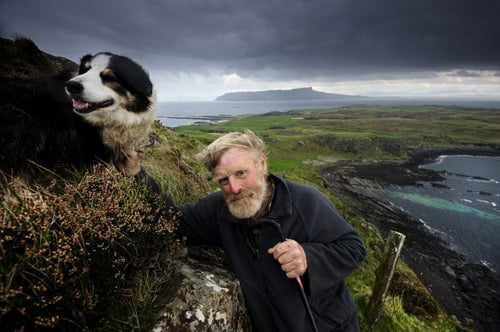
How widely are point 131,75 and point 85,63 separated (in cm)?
63

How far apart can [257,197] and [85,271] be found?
6.31 ft

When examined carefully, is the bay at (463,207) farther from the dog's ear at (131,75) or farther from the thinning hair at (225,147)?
the dog's ear at (131,75)

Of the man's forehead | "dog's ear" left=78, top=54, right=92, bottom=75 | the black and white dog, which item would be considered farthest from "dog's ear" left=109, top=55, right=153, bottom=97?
the man's forehead

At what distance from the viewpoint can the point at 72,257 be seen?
1.75 meters

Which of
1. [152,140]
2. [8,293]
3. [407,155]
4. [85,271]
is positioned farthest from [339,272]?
[407,155]

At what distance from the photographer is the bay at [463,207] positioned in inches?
1061

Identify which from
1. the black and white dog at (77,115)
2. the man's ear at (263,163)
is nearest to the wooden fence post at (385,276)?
the man's ear at (263,163)

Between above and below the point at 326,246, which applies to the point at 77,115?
above

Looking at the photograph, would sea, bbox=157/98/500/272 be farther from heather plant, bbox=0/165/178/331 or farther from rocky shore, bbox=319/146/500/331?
A: heather plant, bbox=0/165/178/331

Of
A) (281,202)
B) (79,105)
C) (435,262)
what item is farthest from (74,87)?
(435,262)

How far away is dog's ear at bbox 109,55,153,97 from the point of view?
3055 mm

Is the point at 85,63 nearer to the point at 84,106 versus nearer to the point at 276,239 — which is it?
the point at 84,106

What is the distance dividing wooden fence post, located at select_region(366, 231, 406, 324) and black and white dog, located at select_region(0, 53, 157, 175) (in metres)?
6.55

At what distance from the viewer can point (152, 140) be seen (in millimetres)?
7660
